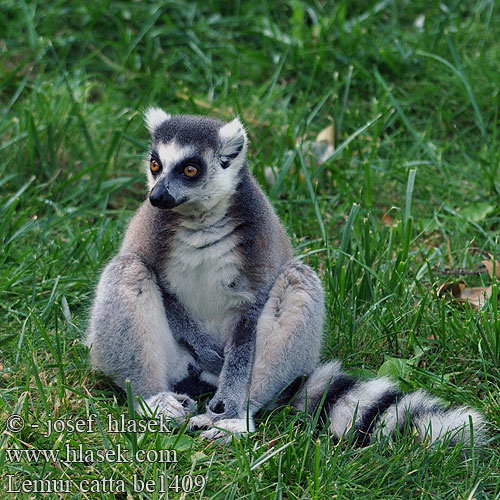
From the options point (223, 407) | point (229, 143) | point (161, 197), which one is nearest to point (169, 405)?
point (223, 407)

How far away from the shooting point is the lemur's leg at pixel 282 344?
396 centimetres

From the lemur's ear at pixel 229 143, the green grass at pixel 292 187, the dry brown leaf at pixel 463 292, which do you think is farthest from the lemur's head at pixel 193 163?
the dry brown leaf at pixel 463 292

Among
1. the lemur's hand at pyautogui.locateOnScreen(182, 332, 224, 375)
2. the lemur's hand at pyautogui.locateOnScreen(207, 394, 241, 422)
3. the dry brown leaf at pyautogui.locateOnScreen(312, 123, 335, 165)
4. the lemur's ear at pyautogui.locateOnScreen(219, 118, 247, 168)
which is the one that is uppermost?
the lemur's ear at pyautogui.locateOnScreen(219, 118, 247, 168)

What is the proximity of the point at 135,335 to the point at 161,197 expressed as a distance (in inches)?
27.3

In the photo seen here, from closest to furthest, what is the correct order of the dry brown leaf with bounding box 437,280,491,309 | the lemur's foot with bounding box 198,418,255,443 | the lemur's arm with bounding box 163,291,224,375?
the lemur's foot with bounding box 198,418,255,443 → the lemur's arm with bounding box 163,291,224,375 → the dry brown leaf with bounding box 437,280,491,309

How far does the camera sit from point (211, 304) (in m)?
4.17

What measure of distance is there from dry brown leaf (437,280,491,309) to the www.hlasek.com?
2.09 meters

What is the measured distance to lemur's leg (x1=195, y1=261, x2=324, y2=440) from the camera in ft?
13.0

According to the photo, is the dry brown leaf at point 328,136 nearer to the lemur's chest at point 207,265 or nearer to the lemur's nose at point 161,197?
the lemur's chest at point 207,265

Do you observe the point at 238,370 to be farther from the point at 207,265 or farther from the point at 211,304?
the point at 207,265

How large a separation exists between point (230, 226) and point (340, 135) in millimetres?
2744

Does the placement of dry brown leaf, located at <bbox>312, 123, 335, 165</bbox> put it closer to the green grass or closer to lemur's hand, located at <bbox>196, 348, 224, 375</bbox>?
the green grass

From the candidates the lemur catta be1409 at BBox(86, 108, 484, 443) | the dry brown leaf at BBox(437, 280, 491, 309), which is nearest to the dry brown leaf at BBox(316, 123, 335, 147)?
the dry brown leaf at BBox(437, 280, 491, 309)

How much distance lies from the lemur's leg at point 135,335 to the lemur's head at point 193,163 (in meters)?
0.44
